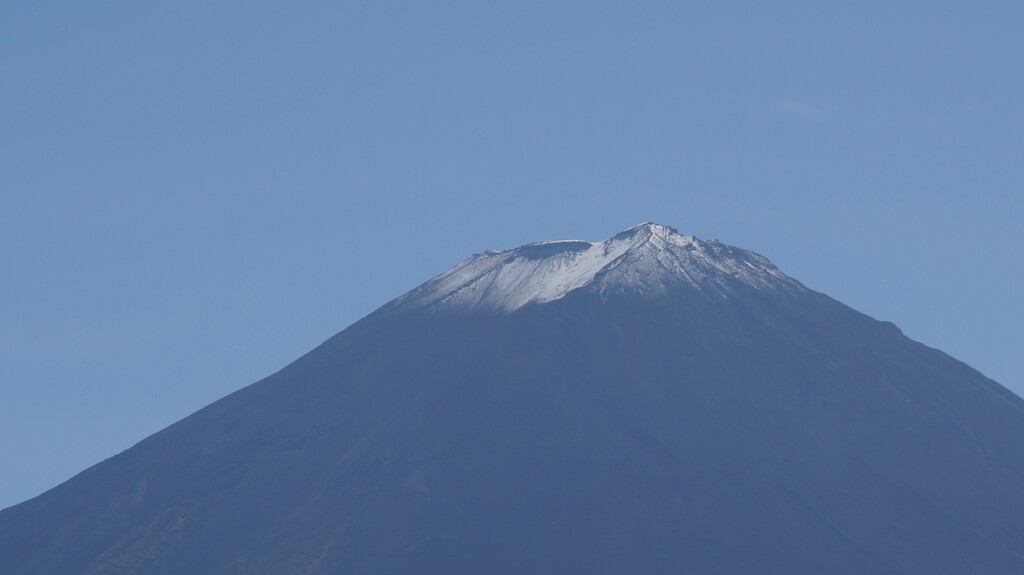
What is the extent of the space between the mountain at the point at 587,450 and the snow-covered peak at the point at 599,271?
32 centimetres

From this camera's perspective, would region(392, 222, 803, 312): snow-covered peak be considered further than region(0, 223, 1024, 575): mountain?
Yes

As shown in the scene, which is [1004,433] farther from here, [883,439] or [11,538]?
[11,538]

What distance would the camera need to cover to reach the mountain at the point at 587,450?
4867 inches

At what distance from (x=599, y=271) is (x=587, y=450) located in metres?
24.6

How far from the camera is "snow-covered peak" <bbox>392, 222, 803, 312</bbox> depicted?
498 feet

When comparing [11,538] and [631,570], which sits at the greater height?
[11,538]

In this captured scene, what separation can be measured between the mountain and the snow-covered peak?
0.32 m

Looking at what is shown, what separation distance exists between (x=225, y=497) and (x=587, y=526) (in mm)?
27178

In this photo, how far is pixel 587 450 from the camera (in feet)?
433

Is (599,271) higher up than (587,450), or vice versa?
(599,271)

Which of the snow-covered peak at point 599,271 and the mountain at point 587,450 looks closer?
the mountain at point 587,450

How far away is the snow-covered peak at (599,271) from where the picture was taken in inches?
5974

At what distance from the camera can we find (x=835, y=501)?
126875 mm

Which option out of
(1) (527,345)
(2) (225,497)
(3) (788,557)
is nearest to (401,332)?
(1) (527,345)
